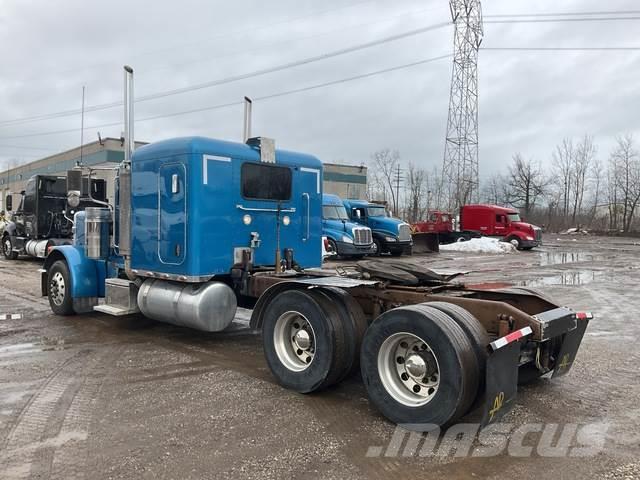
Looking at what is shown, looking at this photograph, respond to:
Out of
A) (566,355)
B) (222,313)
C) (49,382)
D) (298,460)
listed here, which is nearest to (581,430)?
(566,355)

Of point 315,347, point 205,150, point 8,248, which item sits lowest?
point 8,248

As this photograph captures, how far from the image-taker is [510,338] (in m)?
3.96

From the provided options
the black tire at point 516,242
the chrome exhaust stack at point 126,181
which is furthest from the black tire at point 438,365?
the black tire at point 516,242

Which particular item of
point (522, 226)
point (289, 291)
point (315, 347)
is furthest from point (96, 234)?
point (522, 226)

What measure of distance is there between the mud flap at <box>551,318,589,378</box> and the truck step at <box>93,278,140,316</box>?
17.4 ft

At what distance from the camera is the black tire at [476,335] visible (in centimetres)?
397

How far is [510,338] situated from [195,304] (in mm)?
3734

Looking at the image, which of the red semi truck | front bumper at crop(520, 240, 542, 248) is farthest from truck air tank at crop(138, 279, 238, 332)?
front bumper at crop(520, 240, 542, 248)

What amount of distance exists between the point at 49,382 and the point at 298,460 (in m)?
3.13

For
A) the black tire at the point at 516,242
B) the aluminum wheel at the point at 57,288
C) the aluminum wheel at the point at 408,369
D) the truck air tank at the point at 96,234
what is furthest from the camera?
the black tire at the point at 516,242

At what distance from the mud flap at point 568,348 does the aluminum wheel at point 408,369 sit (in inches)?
57.7

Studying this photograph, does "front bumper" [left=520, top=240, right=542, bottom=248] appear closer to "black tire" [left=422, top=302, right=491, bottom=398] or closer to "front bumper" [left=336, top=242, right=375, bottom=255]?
"front bumper" [left=336, top=242, right=375, bottom=255]

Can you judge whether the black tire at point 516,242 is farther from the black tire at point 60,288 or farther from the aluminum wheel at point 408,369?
the aluminum wheel at point 408,369

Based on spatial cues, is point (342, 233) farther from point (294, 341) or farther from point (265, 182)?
point (294, 341)
